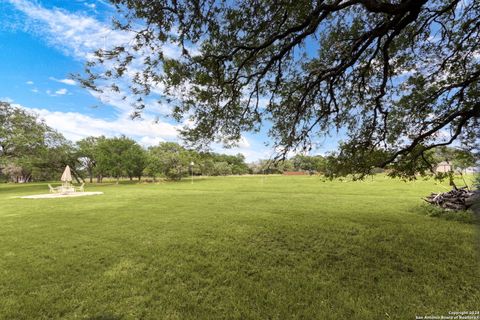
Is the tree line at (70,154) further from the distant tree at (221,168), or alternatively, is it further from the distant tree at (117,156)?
the distant tree at (221,168)

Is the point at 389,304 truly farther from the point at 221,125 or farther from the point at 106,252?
the point at 106,252

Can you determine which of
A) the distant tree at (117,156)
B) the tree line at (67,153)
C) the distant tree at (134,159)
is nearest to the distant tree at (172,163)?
the tree line at (67,153)

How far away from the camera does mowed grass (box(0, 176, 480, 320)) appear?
3.38m

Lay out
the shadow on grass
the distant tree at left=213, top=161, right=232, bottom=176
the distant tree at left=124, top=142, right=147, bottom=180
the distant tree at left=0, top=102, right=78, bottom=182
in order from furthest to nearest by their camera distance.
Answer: the distant tree at left=213, top=161, right=232, bottom=176, the distant tree at left=124, top=142, right=147, bottom=180, the distant tree at left=0, top=102, right=78, bottom=182, the shadow on grass

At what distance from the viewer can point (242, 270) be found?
15.0 ft

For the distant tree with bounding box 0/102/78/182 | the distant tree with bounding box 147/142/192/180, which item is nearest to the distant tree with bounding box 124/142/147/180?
the distant tree with bounding box 147/142/192/180

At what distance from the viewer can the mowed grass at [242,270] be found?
3375 mm

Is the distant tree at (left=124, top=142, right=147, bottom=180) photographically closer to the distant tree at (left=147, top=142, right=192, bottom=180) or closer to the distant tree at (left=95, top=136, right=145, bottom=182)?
the distant tree at (left=95, top=136, right=145, bottom=182)

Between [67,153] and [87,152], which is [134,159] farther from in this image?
[67,153]

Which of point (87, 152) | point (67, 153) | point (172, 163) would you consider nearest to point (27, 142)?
point (67, 153)

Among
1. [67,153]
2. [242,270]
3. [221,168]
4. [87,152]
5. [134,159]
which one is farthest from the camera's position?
[221,168]

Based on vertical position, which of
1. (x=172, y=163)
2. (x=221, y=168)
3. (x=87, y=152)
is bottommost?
(x=221, y=168)

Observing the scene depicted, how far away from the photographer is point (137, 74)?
505cm

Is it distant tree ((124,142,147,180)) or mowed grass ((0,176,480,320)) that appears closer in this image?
mowed grass ((0,176,480,320))
